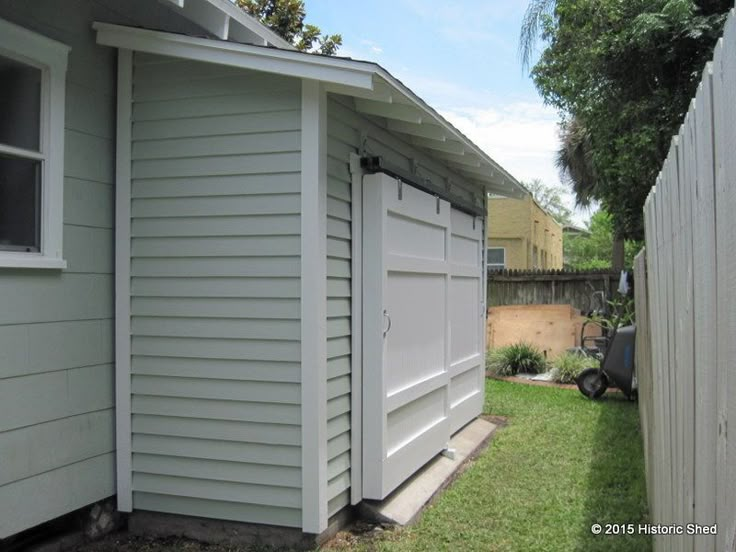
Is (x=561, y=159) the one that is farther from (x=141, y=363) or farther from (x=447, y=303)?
(x=141, y=363)

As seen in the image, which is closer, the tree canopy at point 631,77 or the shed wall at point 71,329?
the shed wall at point 71,329

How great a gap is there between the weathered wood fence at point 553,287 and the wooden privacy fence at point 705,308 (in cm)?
Answer: 1325

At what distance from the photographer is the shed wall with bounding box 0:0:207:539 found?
3.69 m

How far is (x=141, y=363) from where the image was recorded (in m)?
4.36

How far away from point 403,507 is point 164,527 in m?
1.61

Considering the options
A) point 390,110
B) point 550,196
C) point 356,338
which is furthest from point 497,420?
point 550,196

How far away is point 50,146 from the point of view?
3.87 meters

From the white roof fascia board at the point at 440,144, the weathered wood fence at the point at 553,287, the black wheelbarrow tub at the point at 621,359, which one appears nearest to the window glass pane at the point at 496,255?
the weathered wood fence at the point at 553,287

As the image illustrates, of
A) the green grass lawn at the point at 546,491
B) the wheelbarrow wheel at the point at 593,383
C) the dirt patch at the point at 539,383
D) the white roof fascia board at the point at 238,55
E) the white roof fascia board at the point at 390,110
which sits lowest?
the green grass lawn at the point at 546,491

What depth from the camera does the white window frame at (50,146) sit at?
3.77m

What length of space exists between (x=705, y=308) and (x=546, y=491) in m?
4.31

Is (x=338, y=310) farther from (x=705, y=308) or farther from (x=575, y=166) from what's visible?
(x=575, y=166)

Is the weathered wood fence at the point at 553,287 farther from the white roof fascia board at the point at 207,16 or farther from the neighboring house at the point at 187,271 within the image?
the white roof fascia board at the point at 207,16

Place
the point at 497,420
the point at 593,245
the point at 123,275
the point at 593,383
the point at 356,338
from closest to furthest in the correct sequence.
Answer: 1. the point at 123,275
2. the point at 356,338
3. the point at 497,420
4. the point at 593,383
5. the point at 593,245
